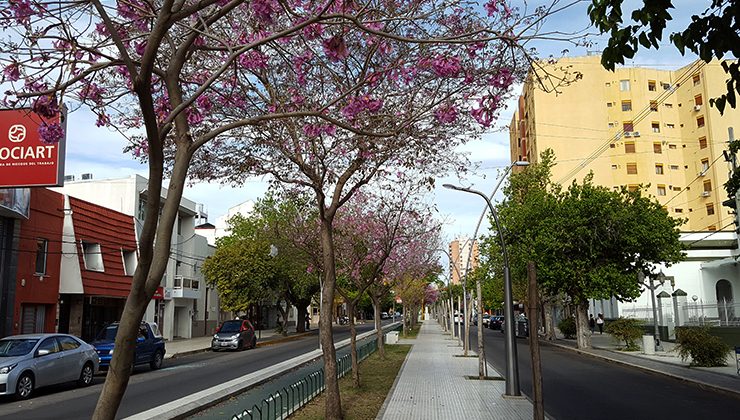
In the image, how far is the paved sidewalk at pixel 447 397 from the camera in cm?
1149

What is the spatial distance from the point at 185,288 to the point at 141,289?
121 feet

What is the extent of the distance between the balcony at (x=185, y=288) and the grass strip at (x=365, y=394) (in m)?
19.8

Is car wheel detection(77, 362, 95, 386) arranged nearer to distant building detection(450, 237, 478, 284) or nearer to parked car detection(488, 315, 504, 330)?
distant building detection(450, 237, 478, 284)

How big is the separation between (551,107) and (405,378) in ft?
144

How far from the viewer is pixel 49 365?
1528 cm

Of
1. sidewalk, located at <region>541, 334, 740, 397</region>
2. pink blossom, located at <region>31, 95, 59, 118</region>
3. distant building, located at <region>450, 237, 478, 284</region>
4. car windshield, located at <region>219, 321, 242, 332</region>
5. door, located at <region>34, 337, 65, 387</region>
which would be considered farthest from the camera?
car windshield, located at <region>219, 321, 242, 332</region>

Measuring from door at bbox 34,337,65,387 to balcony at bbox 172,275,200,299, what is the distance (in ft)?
74.1

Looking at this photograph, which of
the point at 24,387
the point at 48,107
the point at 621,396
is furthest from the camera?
the point at 621,396

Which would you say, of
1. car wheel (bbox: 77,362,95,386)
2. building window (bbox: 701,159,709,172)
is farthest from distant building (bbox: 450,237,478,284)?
building window (bbox: 701,159,709,172)

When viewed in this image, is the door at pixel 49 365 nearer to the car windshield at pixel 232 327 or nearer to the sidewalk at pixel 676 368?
the car windshield at pixel 232 327

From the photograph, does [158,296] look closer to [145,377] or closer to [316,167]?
[145,377]

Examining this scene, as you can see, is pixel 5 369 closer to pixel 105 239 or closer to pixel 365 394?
pixel 365 394

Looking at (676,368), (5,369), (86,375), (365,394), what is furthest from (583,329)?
(5,369)

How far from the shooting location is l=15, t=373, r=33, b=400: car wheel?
14.1 m
